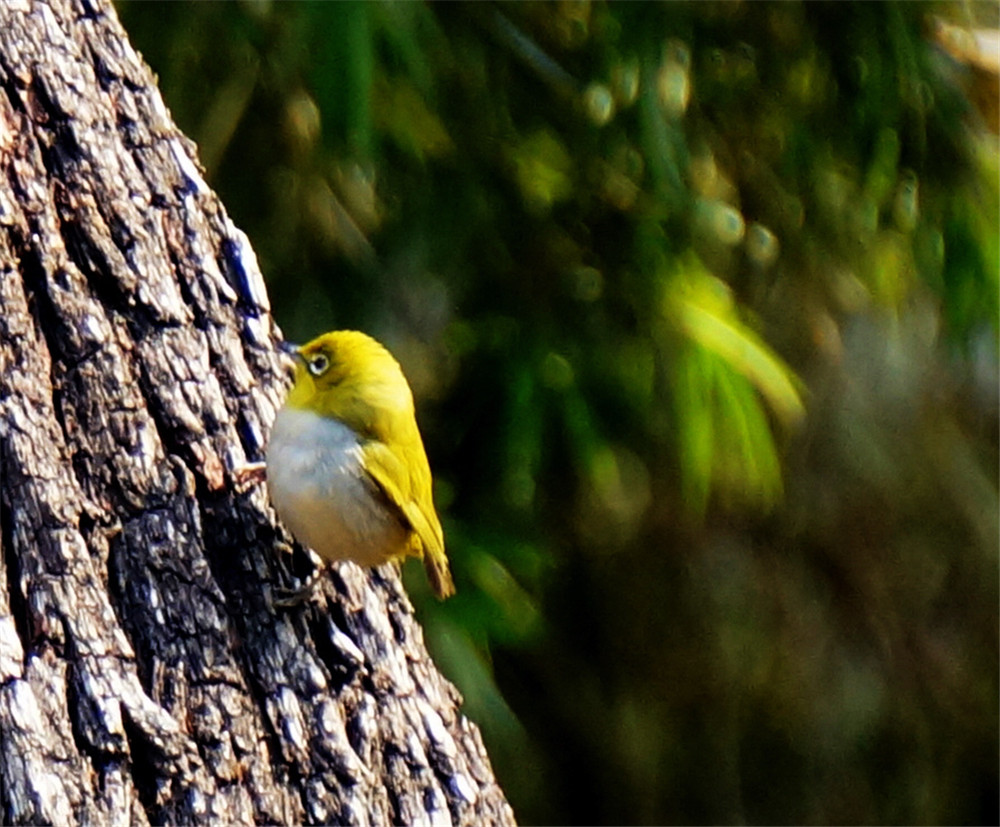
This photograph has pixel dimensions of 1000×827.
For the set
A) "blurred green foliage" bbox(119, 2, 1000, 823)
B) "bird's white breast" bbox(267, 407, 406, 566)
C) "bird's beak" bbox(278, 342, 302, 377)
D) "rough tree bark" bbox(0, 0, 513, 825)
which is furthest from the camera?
"blurred green foliage" bbox(119, 2, 1000, 823)

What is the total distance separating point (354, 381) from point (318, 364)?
3.1 inches

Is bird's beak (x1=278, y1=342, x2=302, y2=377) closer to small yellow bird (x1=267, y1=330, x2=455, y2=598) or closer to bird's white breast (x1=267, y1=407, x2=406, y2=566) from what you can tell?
small yellow bird (x1=267, y1=330, x2=455, y2=598)

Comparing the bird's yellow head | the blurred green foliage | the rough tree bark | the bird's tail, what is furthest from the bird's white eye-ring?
the blurred green foliage

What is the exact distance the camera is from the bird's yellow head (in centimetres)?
278

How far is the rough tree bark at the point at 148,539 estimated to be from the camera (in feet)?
7.11

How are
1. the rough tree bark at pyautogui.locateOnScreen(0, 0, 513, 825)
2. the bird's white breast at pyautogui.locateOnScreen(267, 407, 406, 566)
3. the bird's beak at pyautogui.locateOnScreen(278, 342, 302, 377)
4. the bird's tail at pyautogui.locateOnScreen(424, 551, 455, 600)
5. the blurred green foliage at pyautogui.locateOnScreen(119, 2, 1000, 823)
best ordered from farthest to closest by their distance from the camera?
the blurred green foliage at pyautogui.locateOnScreen(119, 2, 1000, 823)
the bird's tail at pyautogui.locateOnScreen(424, 551, 455, 600)
the bird's beak at pyautogui.locateOnScreen(278, 342, 302, 377)
the bird's white breast at pyautogui.locateOnScreen(267, 407, 406, 566)
the rough tree bark at pyautogui.locateOnScreen(0, 0, 513, 825)

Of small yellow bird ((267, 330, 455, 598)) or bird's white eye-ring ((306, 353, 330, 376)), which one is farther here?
bird's white eye-ring ((306, 353, 330, 376))

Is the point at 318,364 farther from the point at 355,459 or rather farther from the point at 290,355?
the point at 355,459

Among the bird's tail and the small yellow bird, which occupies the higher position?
the small yellow bird

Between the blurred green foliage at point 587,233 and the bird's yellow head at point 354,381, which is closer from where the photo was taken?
the bird's yellow head at point 354,381

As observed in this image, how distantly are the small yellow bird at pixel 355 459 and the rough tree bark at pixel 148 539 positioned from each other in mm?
63

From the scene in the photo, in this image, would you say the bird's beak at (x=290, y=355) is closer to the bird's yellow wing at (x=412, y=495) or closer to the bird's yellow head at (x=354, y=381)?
the bird's yellow head at (x=354, y=381)

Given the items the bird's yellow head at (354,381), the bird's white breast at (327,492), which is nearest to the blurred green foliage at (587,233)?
the bird's yellow head at (354,381)

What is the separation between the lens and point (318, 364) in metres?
2.79
